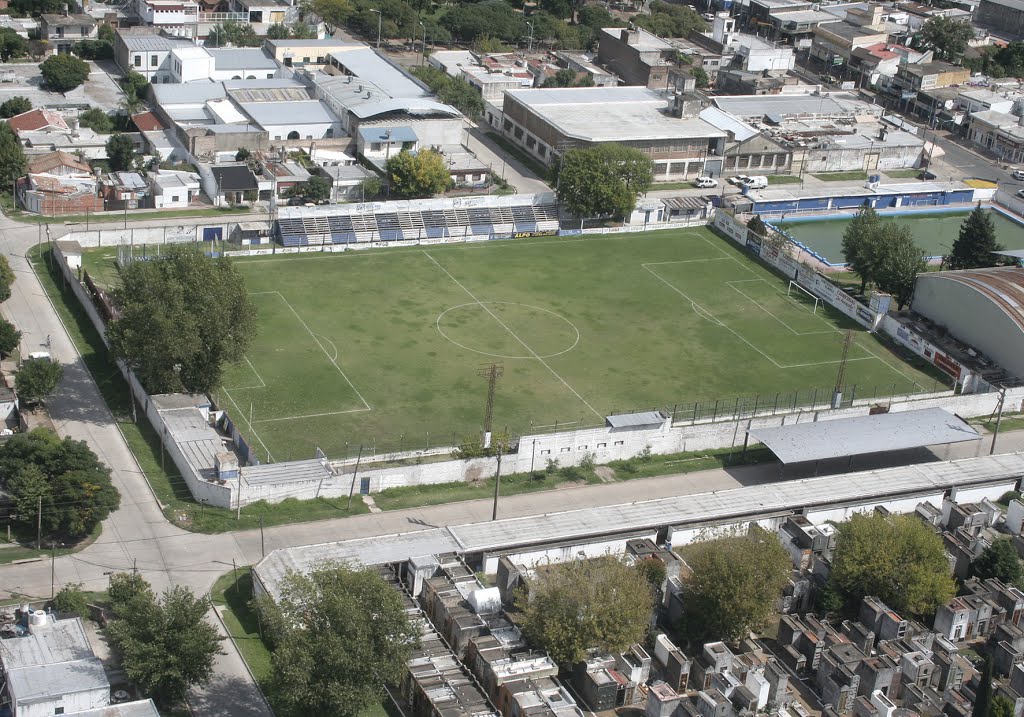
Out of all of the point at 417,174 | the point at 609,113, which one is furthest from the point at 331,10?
the point at 417,174

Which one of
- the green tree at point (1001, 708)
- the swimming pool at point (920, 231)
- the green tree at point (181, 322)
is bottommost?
the swimming pool at point (920, 231)

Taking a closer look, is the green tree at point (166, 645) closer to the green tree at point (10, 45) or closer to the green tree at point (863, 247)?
the green tree at point (863, 247)

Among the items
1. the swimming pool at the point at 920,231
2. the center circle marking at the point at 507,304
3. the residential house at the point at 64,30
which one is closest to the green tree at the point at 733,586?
the center circle marking at the point at 507,304

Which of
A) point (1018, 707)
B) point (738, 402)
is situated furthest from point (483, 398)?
point (1018, 707)

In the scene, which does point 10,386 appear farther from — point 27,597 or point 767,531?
point 767,531

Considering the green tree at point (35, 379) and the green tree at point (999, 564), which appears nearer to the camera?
the green tree at point (999, 564)

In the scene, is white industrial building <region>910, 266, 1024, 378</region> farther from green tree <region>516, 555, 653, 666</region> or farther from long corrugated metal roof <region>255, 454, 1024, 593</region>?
green tree <region>516, 555, 653, 666</region>

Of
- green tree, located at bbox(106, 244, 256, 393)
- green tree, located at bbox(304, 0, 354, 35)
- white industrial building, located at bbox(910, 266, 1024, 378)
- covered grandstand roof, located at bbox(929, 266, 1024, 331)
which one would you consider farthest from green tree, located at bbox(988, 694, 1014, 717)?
green tree, located at bbox(304, 0, 354, 35)
